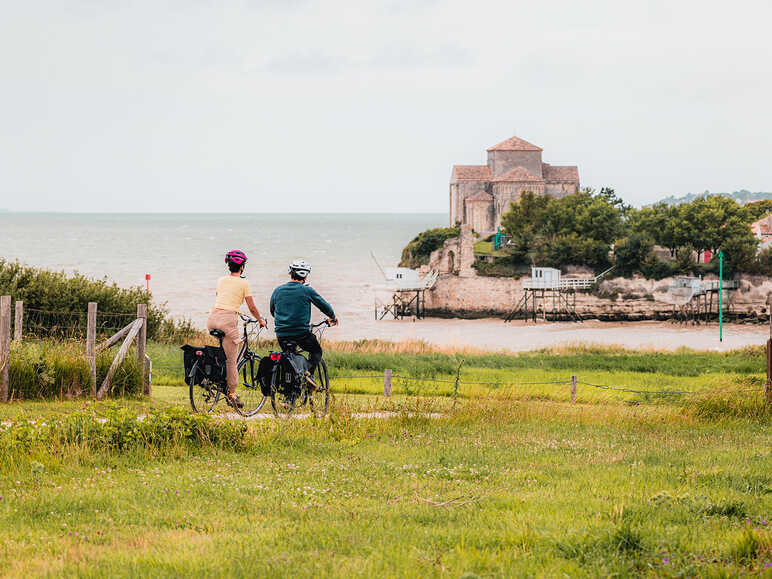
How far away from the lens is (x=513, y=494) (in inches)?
247

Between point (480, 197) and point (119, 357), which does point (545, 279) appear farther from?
point (119, 357)

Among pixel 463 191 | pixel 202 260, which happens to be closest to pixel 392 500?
pixel 463 191

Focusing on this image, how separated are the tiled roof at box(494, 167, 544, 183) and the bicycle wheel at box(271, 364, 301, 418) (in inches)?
3847

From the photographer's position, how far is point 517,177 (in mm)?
105750

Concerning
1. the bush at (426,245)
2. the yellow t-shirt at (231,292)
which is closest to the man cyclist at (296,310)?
the yellow t-shirt at (231,292)

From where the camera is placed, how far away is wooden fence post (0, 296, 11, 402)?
39.1 ft

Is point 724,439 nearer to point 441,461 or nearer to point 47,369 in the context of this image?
point 441,461

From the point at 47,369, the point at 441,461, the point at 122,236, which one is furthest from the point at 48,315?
the point at 122,236

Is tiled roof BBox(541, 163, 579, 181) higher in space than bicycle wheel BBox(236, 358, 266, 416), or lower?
higher

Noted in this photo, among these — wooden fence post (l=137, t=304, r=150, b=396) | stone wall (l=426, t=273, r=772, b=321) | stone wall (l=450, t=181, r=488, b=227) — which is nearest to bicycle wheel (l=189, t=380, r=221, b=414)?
wooden fence post (l=137, t=304, r=150, b=396)

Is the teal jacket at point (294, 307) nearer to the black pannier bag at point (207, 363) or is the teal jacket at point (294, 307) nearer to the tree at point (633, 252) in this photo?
the black pannier bag at point (207, 363)

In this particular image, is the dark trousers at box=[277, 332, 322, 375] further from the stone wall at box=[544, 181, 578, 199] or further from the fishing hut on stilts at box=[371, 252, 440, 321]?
the stone wall at box=[544, 181, 578, 199]

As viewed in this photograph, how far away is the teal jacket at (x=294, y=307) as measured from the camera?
408 inches

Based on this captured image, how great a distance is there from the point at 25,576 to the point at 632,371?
82.9 ft
